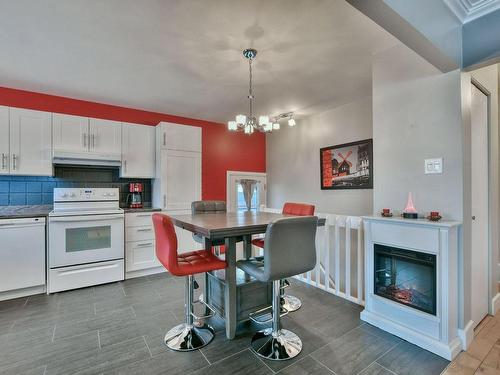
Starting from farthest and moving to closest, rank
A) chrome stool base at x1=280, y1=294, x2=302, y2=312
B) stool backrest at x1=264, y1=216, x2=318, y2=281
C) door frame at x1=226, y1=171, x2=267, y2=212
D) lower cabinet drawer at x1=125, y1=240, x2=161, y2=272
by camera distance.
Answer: door frame at x1=226, y1=171, x2=267, y2=212 → lower cabinet drawer at x1=125, y1=240, x2=161, y2=272 → chrome stool base at x1=280, y1=294, x2=302, y2=312 → stool backrest at x1=264, y1=216, x2=318, y2=281

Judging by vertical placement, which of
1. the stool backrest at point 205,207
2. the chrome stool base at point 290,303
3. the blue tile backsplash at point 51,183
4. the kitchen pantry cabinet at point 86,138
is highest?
the kitchen pantry cabinet at point 86,138

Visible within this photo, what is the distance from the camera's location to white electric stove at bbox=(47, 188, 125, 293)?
309 centimetres

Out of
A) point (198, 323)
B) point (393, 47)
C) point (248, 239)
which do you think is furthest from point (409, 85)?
point (198, 323)

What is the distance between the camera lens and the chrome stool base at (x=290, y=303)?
260 centimetres

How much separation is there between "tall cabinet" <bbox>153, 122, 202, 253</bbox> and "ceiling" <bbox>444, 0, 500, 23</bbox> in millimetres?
3419

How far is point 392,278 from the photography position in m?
2.23

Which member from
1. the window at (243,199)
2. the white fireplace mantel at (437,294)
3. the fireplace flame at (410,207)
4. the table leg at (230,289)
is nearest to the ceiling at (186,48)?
the fireplace flame at (410,207)

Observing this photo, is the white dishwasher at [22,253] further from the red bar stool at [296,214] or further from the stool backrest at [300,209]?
the stool backrest at [300,209]

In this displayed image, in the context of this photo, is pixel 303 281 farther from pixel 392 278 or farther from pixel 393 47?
pixel 393 47

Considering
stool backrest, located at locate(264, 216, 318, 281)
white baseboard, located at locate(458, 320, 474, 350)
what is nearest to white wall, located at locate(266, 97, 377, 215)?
white baseboard, located at locate(458, 320, 474, 350)

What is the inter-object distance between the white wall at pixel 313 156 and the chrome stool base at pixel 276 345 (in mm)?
2430

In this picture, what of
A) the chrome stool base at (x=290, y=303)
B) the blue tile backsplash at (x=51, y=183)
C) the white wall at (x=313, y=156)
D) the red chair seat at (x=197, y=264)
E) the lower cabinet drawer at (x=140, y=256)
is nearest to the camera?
the red chair seat at (x=197, y=264)

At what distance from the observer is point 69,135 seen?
3.50 m

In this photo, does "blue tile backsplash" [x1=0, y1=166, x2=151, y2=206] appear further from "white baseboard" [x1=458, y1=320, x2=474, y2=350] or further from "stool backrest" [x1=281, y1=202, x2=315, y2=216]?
"white baseboard" [x1=458, y1=320, x2=474, y2=350]
